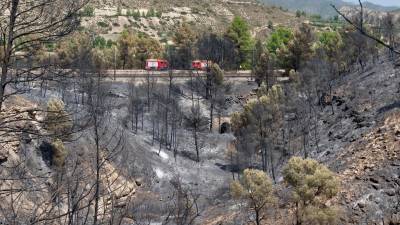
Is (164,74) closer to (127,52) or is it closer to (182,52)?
(182,52)

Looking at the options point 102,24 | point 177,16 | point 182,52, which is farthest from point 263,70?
point 177,16

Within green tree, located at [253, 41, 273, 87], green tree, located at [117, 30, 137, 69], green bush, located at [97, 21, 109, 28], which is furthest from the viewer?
green bush, located at [97, 21, 109, 28]

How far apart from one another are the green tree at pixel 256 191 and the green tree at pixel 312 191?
4.32 feet

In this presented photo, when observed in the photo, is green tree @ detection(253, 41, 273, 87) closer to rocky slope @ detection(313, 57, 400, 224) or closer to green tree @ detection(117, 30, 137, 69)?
rocky slope @ detection(313, 57, 400, 224)

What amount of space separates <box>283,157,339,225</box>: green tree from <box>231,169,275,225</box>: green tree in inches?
51.8

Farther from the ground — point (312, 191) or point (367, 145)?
point (367, 145)

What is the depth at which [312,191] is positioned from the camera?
28.5 metres

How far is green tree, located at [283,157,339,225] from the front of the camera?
2764cm

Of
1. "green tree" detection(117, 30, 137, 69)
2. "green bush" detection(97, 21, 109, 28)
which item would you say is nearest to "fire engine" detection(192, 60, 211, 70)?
"green tree" detection(117, 30, 137, 69)

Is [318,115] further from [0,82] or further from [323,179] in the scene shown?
[0,82]

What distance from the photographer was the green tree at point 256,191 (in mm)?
30281

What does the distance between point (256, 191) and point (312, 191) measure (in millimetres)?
3103

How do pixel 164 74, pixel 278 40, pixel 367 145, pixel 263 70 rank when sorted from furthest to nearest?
pixel 278 40 < pixel 164 74 < pixel 263 70 < pixel 367 145

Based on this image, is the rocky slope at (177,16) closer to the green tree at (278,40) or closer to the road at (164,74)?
the green tree at (278,40)
